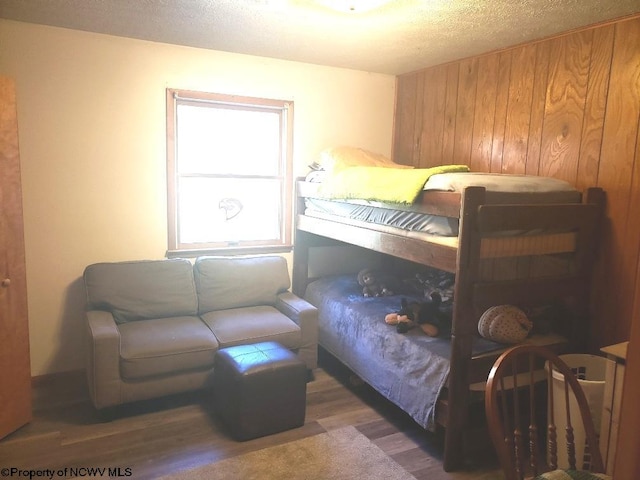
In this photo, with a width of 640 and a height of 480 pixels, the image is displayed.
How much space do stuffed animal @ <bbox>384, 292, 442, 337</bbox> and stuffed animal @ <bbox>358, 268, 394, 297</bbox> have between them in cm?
48

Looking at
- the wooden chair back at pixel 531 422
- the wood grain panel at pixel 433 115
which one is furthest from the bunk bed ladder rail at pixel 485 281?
the wood grain panel at pixel 433 115

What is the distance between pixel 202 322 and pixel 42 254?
1.10 metres

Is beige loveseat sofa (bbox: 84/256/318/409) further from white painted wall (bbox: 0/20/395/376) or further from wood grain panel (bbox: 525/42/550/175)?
wood grain panel (bbox: 525/42/550/175)

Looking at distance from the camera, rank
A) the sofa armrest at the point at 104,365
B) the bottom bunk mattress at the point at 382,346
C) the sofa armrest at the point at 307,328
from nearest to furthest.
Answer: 1. the bottom bunk mattress at the point at 382,346
2. the sofa armrest at the point at 104,365
3. the sofa armrest at the point at 307,328

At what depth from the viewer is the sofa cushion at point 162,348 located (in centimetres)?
264

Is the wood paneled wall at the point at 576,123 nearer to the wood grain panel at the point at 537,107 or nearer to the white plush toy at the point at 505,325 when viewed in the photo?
the wood grain panel at the point at 537,107

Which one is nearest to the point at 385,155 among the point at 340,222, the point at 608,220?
the point at 340,222

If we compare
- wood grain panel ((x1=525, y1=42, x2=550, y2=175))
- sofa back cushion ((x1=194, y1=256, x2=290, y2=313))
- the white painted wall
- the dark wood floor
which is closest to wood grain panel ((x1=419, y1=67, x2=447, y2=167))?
wood grain panel ((x1=525, y1=42, x2=550, y2=175))

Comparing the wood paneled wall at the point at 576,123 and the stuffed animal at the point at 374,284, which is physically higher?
the wood paneled wall at the point at 576,123

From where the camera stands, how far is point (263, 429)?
256 centimetres

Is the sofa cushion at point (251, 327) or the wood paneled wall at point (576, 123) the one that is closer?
the wood paneled wall at point (576, 123)

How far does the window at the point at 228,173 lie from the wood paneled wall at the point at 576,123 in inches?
53.2

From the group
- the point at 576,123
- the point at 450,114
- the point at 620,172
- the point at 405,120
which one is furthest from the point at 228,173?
the point at 620,172

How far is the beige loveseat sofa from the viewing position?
264 centimetres
